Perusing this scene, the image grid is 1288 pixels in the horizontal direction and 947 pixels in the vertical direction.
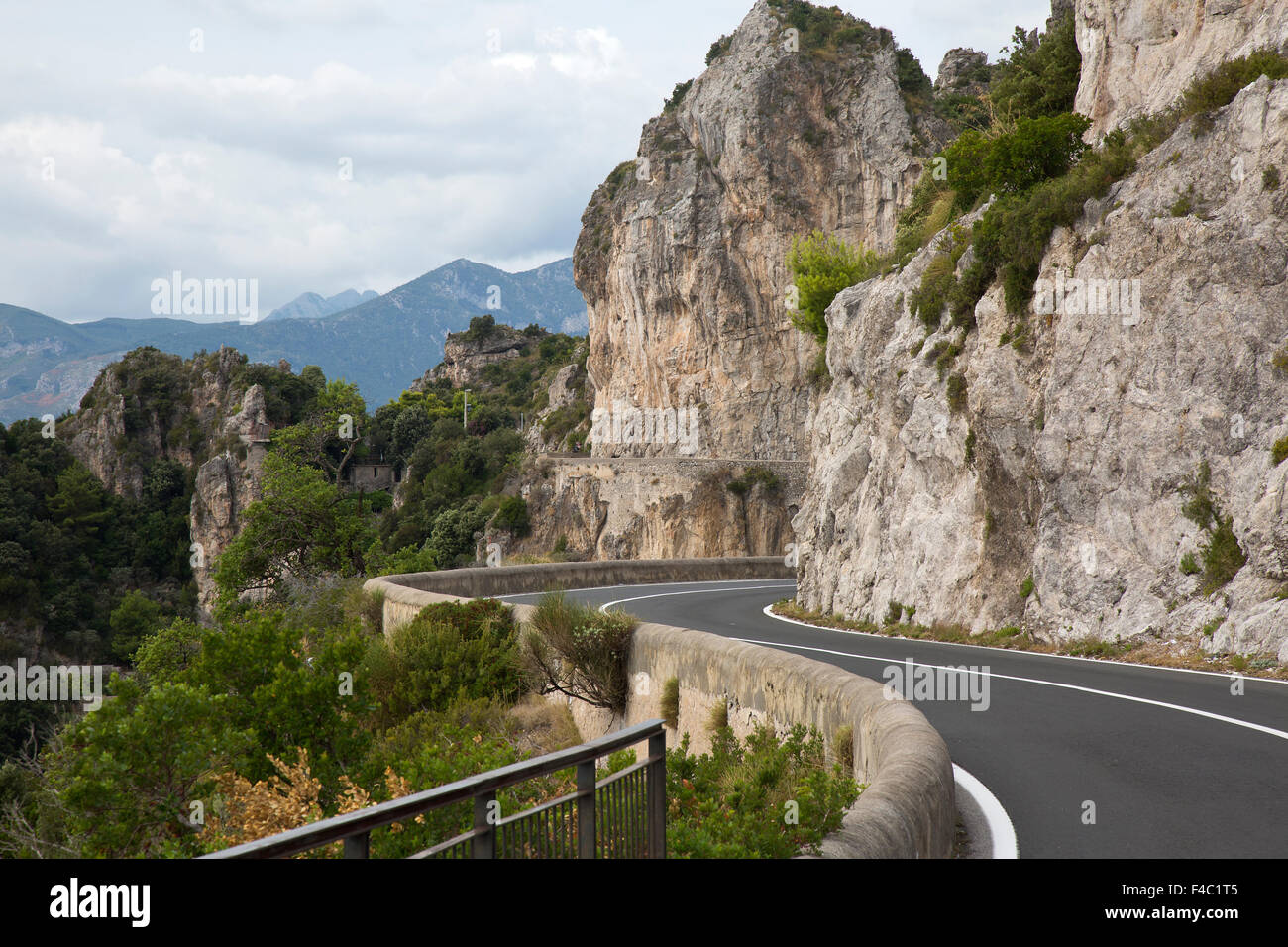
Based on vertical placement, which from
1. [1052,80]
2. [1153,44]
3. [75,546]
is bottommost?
[75,546]

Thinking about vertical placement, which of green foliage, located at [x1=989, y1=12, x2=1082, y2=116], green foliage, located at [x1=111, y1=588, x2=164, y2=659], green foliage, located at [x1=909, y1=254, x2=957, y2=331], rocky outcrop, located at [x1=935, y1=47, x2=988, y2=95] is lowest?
green foliage, located at [x1=111, y1=588, x2=164, y2=659]

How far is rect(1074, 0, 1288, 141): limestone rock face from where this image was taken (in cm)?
1698

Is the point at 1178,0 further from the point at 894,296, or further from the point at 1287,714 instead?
the point at 1287,714

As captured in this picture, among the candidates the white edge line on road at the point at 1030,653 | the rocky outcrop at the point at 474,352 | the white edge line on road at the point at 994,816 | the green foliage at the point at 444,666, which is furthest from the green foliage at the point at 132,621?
the white edge line on road at the point at 994,816

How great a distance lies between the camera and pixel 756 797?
→ 6.76 meters

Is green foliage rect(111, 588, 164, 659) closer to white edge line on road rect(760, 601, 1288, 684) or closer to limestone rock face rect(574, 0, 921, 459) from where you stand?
limestone rock face rect(574, 0, 921, 459)

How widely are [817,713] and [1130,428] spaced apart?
9.19 meters

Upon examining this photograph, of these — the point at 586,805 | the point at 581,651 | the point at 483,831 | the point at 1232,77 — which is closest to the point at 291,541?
the point at 581,651

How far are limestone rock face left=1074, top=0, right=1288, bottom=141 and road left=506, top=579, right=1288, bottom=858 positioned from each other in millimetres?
10836

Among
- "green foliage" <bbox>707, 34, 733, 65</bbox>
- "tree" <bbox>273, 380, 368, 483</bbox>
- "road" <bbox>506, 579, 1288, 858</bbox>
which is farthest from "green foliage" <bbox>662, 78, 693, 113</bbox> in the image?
"road" <bbox>506, 579, 1288, 858</bbox>

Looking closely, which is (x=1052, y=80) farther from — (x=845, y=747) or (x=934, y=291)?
(x=845, y=747)

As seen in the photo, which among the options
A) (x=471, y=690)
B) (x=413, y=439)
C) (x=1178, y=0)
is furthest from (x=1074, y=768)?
(x=413, y=439)

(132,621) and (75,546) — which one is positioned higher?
(75,546)

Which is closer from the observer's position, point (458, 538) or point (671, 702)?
point (671, 702)
